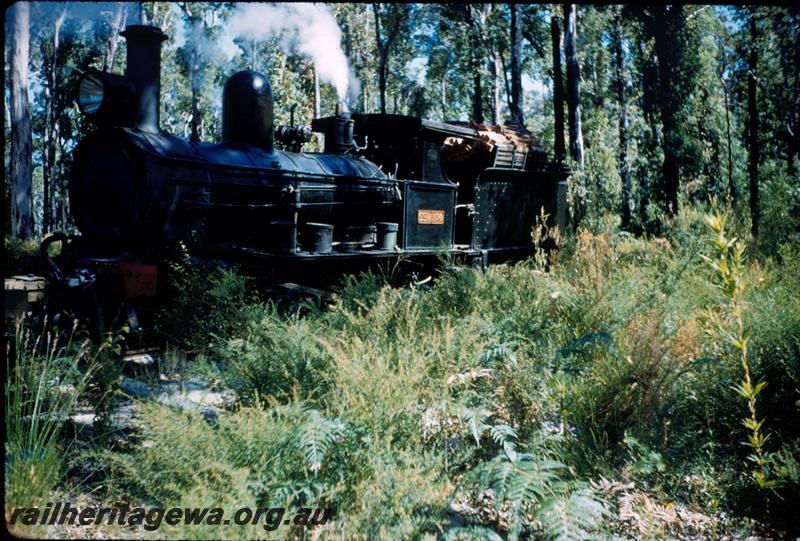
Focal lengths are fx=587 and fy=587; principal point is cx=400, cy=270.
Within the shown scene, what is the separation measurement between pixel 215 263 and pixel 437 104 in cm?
3761

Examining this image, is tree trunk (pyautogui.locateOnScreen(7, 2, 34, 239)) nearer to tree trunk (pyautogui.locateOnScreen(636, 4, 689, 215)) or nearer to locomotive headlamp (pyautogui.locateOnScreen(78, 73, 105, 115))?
locomotive headlamp (pyautogui.locateOnScreen(78, 73, 105, 115))

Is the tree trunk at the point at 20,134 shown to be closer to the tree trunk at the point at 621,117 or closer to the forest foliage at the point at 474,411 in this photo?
the forest foliage at the point at 474,411

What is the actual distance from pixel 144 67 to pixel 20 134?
10403 mm

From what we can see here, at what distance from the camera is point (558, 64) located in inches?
732

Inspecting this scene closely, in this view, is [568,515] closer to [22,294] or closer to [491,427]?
[491,427]

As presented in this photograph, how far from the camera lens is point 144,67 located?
5879mm

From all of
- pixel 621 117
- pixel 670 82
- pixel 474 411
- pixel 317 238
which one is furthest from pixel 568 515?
pixel 621 117

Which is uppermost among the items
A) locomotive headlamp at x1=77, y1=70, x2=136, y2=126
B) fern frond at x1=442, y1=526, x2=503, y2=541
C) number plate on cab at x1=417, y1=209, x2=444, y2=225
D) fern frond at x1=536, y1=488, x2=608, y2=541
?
locomotive headlamp at x1=77, y1=70, x2=136, y2=126

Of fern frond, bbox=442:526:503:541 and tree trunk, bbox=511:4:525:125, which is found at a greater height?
tree trunk, bbox=511:4:525:125

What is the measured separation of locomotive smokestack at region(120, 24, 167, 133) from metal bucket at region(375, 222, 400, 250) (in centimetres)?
275

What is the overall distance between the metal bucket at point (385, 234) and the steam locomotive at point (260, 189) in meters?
0.01

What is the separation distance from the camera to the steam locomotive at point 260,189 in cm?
559

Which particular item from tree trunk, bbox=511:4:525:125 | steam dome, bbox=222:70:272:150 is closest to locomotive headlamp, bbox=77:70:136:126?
steam dome, bbox=222:70:272:150

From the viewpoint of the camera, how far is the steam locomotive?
559 centimetres
